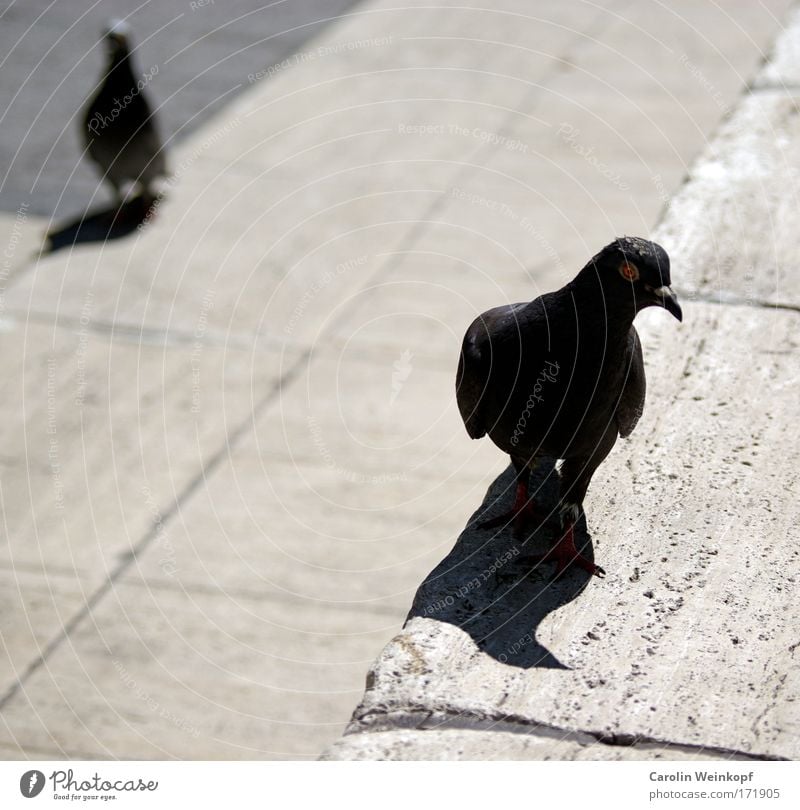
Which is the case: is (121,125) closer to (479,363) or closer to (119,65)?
(119,65)

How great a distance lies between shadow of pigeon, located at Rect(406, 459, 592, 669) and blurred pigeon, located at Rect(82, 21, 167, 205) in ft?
18.2

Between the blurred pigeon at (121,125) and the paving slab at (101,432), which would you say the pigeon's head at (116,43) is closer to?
the blurred pigeon at (121,125)

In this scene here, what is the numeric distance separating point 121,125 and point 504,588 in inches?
235

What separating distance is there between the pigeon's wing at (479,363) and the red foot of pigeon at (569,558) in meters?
0.38

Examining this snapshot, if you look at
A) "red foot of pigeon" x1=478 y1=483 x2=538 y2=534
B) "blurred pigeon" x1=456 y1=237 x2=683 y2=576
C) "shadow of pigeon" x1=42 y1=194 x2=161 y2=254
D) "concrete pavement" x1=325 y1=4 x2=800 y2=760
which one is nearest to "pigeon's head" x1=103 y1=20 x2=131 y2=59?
"shadow of pigeon" x1=42 y1=194 x2=161 y2=254

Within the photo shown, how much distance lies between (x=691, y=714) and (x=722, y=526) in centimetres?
78

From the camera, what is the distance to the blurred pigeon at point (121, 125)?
7.99m

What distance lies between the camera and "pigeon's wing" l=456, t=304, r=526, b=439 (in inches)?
124

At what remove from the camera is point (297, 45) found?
10547 millimetres

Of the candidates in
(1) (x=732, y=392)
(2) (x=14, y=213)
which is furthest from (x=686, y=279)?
(2) (x=14, y=213)

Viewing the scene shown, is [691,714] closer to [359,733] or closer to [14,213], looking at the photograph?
[359,733]

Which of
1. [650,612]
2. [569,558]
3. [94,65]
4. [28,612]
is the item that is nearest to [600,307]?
[569,558]

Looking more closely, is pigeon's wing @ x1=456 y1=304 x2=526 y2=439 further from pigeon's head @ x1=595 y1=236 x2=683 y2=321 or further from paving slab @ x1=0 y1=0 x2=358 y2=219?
paving slab @ x1=0 y1=0 x2=358 y2=219

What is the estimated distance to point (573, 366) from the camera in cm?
299
